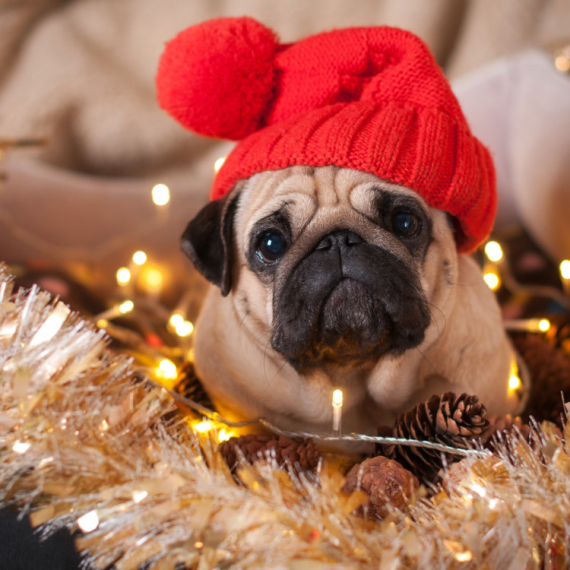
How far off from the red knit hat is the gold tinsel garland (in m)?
0.54

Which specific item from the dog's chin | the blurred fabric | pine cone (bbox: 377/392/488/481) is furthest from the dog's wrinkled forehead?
the blurred fabric

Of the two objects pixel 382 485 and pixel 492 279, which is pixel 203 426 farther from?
pixel 492 279

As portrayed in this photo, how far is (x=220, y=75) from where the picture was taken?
4.03 feet

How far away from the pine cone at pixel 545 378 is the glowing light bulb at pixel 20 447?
110 centimetres

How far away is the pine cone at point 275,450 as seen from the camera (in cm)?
96

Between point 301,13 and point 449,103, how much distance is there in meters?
1.62

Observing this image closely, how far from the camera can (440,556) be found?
0.68 m

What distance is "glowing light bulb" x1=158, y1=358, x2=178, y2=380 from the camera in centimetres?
138

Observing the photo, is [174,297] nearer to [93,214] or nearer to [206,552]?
[93,214]

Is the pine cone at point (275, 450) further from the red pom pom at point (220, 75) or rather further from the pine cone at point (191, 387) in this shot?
the red pom pom at point (220, 75)

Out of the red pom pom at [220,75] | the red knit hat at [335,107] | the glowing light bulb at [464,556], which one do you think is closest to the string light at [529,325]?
the red knit hat at [335,107]

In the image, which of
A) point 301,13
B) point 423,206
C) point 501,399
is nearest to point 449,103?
point 423,206

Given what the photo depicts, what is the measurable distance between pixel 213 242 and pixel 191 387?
0.37 metres

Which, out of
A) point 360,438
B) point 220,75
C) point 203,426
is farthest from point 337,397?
point 220,75
